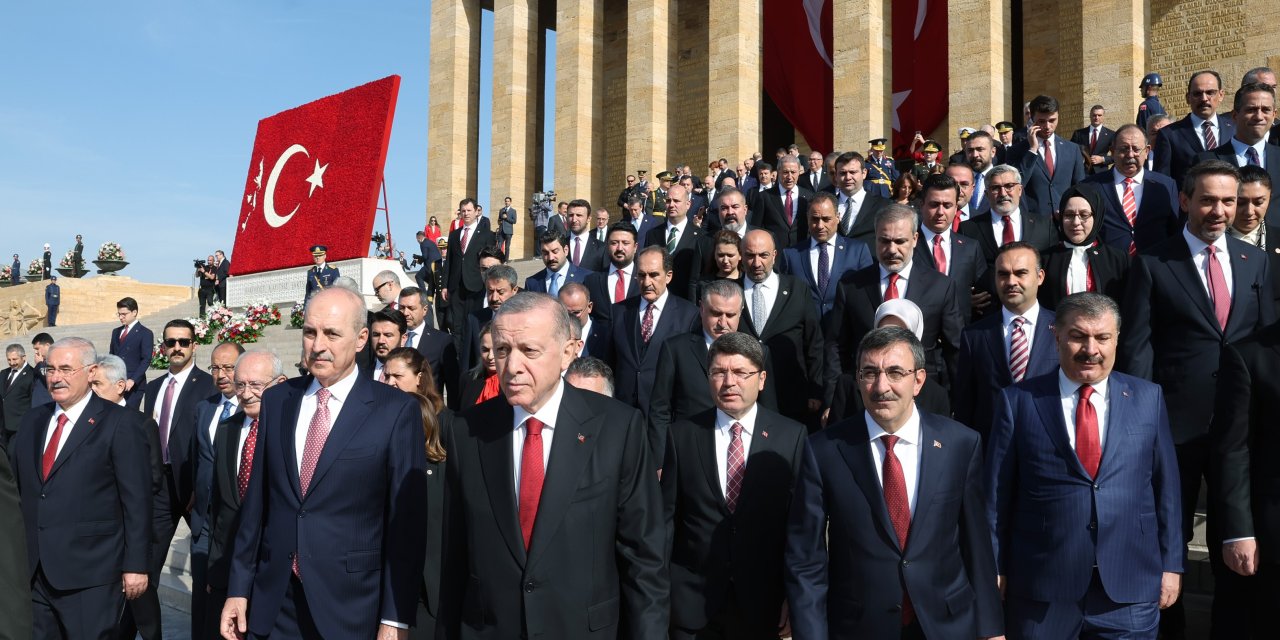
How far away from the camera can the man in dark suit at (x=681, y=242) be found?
8.43 meters

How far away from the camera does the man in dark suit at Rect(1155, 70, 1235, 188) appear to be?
7387 mm

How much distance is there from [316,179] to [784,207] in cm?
1284

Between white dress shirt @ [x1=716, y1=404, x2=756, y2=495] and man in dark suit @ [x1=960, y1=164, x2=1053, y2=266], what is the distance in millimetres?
3152

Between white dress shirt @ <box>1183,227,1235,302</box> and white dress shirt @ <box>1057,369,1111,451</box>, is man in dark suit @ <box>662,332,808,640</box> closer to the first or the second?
white dress shirt @ <box>1057,369,1111,451</box>

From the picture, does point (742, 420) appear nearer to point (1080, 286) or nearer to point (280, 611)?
point (280, 611)

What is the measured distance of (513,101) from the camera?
2550 cm

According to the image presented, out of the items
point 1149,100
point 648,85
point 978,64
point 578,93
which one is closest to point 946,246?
point 1149,100

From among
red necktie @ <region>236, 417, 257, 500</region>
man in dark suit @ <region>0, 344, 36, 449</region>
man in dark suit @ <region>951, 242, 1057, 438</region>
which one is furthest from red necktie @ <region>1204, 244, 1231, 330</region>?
man in dark suit @ <region>0, 344, 36, 449</region>

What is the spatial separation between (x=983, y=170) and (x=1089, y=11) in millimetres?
9430

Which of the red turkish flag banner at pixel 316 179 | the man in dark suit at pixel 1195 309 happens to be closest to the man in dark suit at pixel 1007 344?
the man in dark suit at pixel 1195 309

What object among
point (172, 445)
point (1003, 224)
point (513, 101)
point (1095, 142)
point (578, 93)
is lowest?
point (172, 445)

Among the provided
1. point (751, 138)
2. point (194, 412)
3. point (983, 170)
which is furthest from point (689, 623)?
point (751, 138)

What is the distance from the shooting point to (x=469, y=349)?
809cm

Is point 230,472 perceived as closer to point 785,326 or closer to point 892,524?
point 892,524
